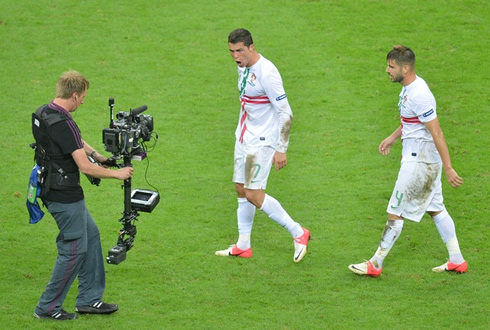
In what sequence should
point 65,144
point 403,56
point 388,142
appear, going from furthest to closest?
point 388,142, point 403,56, point 65,144

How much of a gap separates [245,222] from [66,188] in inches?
103

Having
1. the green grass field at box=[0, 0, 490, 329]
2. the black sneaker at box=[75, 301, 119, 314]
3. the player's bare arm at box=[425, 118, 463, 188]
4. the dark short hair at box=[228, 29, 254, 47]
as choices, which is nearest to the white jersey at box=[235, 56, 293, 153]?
the dark short hair at box=[228, 29, 254, 47]

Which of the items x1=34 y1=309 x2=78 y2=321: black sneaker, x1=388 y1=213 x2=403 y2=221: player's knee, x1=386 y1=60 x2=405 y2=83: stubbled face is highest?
x1=386 y1=60 x2=405 y2=83: stubbled face

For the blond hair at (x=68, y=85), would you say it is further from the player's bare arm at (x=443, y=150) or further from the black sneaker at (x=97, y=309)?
the player's bare arm at (x=443, y=150)

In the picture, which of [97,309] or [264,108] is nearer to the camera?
[97,309]

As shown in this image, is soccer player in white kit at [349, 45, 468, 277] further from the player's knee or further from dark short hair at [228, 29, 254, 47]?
dark short hair at [228, 29, 254, 47]

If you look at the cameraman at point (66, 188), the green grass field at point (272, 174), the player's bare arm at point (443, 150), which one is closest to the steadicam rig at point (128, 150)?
the cameraman at point (66, 188)

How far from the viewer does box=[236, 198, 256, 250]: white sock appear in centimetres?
1031

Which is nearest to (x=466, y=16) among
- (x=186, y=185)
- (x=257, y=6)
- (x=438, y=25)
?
(x=438, y=25)

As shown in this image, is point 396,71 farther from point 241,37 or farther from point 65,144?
point 65,144

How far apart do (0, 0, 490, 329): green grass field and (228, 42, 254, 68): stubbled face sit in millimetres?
2263

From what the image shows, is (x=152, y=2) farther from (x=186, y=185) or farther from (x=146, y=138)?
(x=146, y=138)

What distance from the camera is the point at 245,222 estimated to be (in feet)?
34.0

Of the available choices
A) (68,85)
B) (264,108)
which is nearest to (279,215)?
(264,108)
